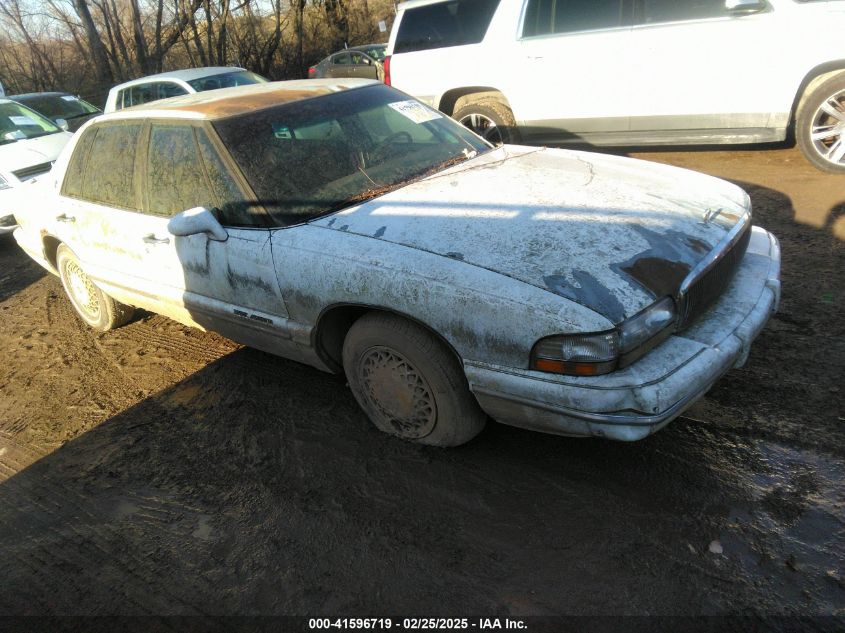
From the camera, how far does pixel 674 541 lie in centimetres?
235

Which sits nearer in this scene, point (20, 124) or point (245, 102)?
point (245, 102)

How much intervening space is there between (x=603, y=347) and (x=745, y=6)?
4.72 meters

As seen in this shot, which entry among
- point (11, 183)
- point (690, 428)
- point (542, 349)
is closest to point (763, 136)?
point (690, 428)

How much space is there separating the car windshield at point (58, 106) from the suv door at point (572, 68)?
27.9ft

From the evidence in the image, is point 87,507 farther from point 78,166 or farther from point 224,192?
point 78,166

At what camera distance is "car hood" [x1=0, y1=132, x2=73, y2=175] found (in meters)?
7.95

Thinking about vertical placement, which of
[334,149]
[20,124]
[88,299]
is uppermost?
[334,149]

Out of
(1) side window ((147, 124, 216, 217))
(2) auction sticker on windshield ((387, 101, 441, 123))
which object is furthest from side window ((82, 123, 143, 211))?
(2) auction sticker on windshield ((387, 101, 441, 123))

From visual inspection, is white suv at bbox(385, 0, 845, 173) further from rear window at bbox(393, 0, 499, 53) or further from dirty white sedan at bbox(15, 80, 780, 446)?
dirty white sedan at bbox(15, 80, 780, 446)

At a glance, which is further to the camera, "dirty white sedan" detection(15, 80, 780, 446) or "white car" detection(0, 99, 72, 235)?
"white car" detection(0, 99, 72, 235)

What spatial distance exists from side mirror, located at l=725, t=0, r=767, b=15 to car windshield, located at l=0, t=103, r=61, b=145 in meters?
8.77

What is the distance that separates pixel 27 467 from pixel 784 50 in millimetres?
6483

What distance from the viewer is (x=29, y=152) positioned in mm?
8211

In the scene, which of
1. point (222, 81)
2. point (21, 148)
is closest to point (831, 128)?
point (222, 81)
